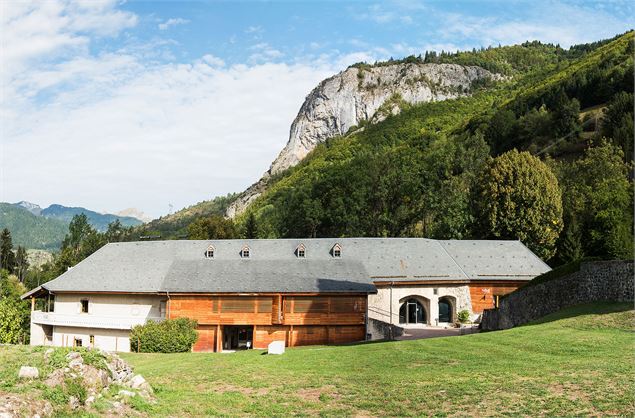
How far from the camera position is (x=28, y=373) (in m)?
14.5

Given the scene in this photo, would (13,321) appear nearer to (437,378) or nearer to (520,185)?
(437,378)

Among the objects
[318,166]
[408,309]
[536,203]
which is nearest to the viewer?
[408,309]

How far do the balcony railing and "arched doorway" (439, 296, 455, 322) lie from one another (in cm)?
2171

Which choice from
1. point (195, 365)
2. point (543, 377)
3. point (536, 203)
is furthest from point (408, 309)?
point (543, 377)

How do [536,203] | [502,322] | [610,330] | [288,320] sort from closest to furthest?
[610,330], [502,322], [288,320], [536,203]

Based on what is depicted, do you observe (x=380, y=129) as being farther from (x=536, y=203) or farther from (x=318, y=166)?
(x=536, y=203)

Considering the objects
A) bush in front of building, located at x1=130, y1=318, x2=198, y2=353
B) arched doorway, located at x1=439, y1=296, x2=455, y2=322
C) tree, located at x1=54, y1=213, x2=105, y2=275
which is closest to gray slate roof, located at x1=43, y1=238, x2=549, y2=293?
arched doorway, located at x1=439, y1=296, x2=455, y2=322

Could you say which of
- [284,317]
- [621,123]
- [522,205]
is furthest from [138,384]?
[621,123]

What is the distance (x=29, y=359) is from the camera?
16625 millimetres

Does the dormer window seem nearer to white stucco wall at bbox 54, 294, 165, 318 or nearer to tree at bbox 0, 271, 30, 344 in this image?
white stucco wall at bbox 54, 294, 165, 318

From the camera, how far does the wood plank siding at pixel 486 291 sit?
49375 mm

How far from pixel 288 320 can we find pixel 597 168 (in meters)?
39.1

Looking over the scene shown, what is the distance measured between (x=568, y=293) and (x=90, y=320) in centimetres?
3124

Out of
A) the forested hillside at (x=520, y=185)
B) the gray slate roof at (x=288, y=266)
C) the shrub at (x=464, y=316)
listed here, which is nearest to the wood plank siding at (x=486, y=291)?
the gray slate roof at (x=288, y=266)
